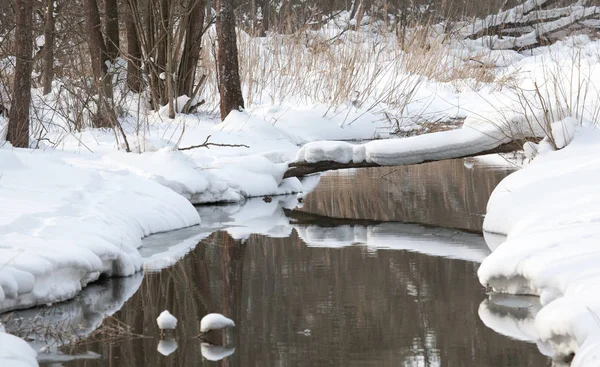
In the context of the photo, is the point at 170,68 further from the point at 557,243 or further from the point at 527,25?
the point at 527,25

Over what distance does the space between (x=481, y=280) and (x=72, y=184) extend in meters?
3.16

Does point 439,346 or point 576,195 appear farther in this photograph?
point 576,195

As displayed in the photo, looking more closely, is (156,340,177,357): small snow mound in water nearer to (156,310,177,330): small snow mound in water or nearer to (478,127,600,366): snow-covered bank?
(156,310,177,330): small snow mound in water

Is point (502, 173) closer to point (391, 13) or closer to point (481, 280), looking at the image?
point (481, 280)

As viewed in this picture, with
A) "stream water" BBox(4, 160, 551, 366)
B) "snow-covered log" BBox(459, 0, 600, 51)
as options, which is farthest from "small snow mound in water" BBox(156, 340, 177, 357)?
"snow-covered log" BBox(459, 0, 600, 51)

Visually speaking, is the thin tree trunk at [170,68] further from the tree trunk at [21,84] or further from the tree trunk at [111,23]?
the tree trunk at [21,84]

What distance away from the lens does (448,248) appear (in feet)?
19.3

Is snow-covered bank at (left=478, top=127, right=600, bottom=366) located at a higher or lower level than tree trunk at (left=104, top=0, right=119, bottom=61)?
lower

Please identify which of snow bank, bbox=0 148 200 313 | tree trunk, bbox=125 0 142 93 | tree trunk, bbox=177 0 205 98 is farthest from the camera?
tree trunk, bbox=125 0 142 93

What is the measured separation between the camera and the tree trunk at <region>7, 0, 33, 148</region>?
8602 millimetres

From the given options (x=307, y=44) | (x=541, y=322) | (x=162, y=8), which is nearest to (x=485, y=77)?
(x=307, y=44)

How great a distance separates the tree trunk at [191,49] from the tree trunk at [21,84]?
372 cm

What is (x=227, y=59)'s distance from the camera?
11375 millimetres

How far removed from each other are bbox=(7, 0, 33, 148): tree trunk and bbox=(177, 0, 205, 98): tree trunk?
372 cm
